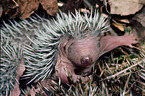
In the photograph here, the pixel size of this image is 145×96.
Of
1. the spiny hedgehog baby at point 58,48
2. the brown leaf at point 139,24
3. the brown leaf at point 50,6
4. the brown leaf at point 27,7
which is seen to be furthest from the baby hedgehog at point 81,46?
the brown leaf at point 27,7

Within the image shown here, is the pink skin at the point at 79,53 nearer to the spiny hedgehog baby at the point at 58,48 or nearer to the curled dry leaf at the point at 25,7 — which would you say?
the spiny hedgehog baby at the point at 58,48

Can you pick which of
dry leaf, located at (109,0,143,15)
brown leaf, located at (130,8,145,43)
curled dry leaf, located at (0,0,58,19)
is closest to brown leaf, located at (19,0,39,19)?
curled dry leaf, located at (0,0,58,19)

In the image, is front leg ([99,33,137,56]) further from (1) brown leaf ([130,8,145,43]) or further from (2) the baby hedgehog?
(1) brown leaf ([130,8,145,43])

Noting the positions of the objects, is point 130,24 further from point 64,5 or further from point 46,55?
point 46,55

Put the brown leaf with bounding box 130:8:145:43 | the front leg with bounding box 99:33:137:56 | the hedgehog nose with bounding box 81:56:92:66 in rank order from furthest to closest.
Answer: the brown leaf with bounding box 130:8:145:43, the front leg with bounding box 99:33:137:56, the hedgehog nose with bounding box 81:56:92:66

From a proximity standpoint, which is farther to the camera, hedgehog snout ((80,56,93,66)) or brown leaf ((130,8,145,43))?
brown leaf ((130,8,145,43))

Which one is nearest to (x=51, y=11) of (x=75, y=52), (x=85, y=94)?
(x=75, y=52)
